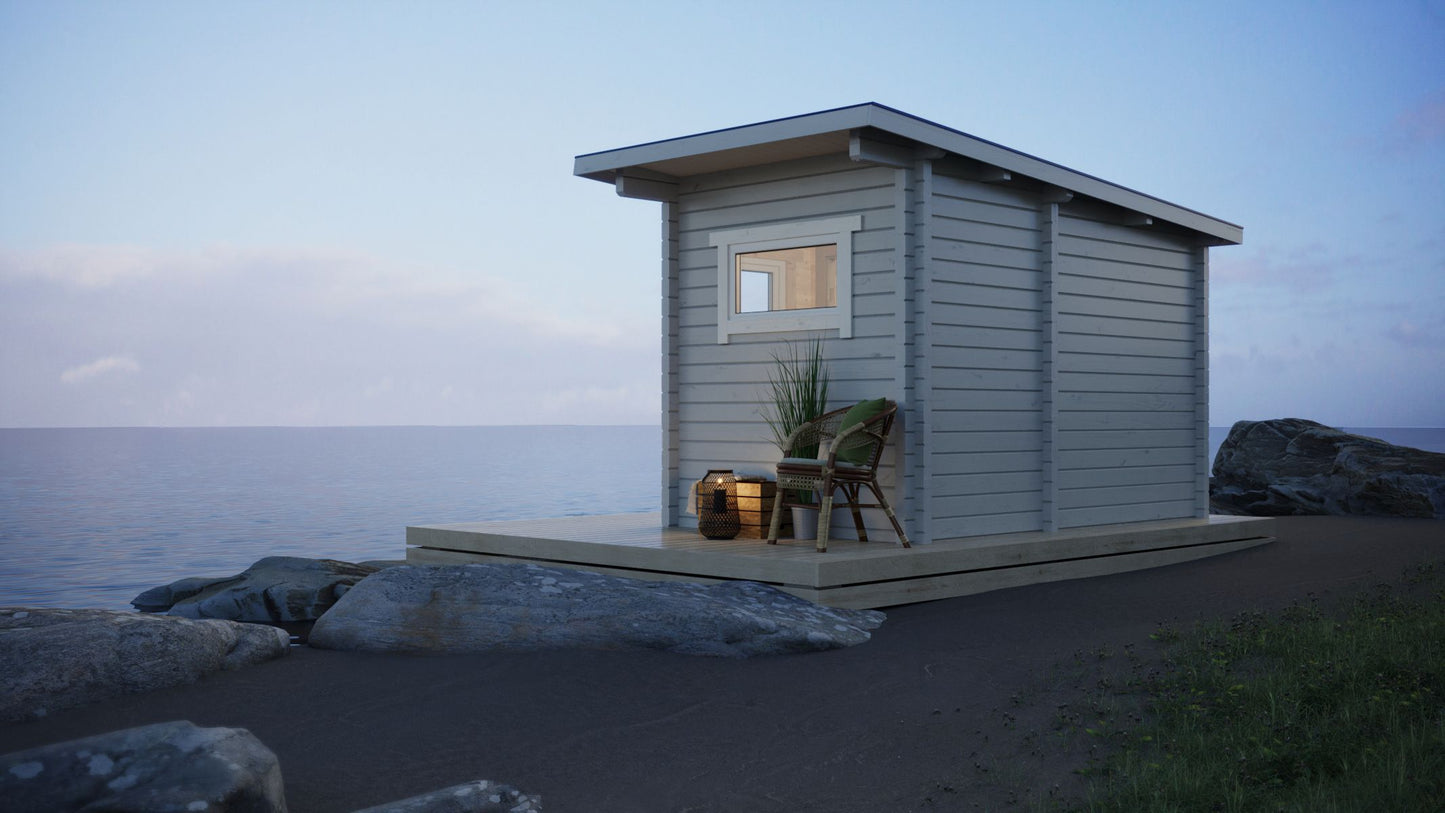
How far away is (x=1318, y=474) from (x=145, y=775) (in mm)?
12891

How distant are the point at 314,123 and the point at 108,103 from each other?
4014mm

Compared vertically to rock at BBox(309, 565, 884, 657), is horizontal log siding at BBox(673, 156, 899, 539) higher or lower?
higher

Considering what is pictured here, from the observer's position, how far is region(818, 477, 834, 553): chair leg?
6.83 metres

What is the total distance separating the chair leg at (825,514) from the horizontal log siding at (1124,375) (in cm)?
234

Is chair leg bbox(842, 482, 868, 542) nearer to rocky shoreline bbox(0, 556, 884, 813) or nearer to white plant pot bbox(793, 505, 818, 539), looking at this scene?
white plant pot bbox(793, 505, 818, 539)

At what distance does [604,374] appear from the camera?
41.8m

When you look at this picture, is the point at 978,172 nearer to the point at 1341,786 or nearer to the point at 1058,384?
the point at 1058,384

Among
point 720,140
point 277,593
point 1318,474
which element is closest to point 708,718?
point 720,140

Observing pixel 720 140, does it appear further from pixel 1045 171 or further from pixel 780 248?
pixel 1045 171

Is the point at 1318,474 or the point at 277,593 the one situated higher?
the point at 1318,474

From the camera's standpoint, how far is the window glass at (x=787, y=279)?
786cm

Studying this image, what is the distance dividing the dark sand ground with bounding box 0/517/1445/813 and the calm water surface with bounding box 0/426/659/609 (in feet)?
25.8

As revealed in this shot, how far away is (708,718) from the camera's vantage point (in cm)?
445

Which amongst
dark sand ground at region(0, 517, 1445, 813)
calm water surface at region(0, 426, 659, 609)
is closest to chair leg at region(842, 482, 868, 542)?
dark sand ground at region(0, 517, 1445, 813)
